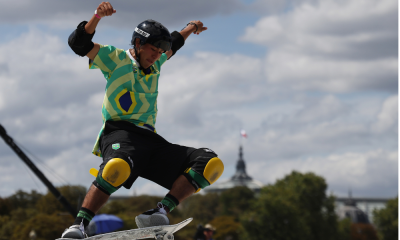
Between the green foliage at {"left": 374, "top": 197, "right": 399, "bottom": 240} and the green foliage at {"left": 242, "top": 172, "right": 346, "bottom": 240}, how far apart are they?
21.4 meters

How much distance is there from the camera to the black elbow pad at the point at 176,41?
7.98 m

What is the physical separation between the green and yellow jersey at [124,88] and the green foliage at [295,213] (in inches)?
2614

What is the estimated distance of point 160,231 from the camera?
20.1 feet

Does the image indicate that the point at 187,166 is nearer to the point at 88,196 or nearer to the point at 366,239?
the point at 88,196

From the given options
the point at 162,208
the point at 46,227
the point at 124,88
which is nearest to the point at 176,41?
the point at 124,88

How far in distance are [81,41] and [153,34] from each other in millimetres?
864

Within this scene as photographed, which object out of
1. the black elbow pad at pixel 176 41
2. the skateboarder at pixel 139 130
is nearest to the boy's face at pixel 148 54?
the skateboarder at pixel 139 130

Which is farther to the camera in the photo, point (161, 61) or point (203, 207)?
point (203, 207)

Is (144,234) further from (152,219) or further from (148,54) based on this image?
(148,54)

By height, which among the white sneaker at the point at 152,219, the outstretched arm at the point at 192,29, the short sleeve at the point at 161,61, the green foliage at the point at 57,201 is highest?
the green foliage at the point at 57,201

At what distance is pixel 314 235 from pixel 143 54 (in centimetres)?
7385

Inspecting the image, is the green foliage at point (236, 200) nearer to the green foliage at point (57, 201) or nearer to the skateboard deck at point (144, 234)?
the green foliage at point (57, 201)

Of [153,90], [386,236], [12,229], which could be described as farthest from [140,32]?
[386,236]

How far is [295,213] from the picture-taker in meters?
72.9
